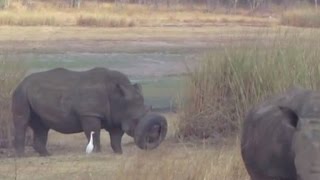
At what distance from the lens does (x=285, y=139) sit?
588 centimetres

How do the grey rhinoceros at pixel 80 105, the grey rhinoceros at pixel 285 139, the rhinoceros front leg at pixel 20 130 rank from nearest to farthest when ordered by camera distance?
the grey rhinoceros at pixel 285 139 < the grey rhinoceros at pixel 80 105 < the rhinoceros front leg at pixel 20 130

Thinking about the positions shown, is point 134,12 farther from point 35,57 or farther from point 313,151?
point 313,151

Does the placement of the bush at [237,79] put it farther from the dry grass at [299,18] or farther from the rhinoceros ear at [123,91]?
the dry grass at [299,18]

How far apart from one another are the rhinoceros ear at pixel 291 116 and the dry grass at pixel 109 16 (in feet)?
127

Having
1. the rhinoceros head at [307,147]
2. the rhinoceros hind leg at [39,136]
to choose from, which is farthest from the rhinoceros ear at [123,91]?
the rhinoceros head at [307,147]

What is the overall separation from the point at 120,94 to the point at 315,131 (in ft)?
26.1

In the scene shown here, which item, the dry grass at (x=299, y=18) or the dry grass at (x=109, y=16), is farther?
the dry grass at (x=109, y=16)

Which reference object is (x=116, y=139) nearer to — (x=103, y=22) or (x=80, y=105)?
(x=80, y=105)

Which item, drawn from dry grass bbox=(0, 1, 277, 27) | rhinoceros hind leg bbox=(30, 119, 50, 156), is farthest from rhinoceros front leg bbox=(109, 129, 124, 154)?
dry grass bbox=(0, 1, 277, 27)

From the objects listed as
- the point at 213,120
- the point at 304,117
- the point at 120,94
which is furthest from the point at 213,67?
the point at 304,117

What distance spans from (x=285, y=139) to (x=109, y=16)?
4433 cm

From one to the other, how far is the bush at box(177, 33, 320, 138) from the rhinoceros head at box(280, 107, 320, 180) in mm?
7586

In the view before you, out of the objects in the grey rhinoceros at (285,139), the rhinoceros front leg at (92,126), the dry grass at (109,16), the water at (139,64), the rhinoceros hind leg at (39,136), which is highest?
the grey rhinoceros at (285,139)

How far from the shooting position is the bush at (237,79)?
537 inches
